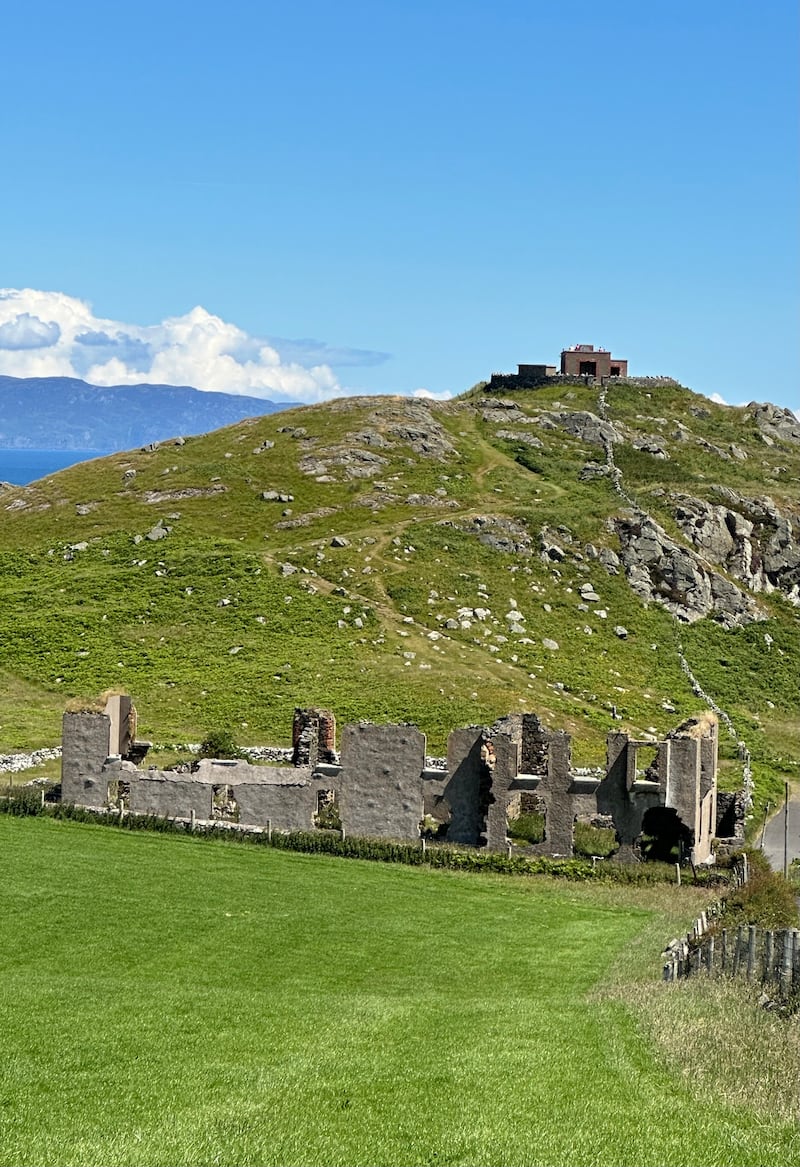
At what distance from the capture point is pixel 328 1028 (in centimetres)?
2434

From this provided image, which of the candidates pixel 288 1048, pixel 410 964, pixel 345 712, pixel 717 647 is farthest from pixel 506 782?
pixel 717 647

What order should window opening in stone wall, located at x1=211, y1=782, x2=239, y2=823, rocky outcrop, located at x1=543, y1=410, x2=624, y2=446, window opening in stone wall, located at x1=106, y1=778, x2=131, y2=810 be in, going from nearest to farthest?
window opening in stone wall, located at x1=211, y1=782, x2=239, y2=823 < window opening in stone wall, located at x1=106, y1=778, x2=131, y2=810 < rocky outcrop, located at x1=543, y1=410, x2=624, y2=446

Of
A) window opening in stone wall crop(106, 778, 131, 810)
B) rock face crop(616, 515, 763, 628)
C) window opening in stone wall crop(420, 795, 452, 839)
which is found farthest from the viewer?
rock face crop(616, 515, 763, 628)

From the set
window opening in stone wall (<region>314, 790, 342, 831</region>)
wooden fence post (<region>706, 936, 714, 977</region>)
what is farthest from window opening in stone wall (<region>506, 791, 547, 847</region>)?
wooden fence post (<region>706, 936, 714, 977</region>)

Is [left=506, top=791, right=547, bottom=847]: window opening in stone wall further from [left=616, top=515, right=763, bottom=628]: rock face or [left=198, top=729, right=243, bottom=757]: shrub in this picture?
[left=616, top=515, right=763, bottom=628]: rock face

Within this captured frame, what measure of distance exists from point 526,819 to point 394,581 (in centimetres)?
3863

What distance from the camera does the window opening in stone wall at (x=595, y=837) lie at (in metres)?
46.6

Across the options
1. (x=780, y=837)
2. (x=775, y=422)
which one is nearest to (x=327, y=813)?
(x=780, y=837)

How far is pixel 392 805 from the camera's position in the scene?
47750mm

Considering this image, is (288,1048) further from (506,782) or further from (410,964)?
(506,782)

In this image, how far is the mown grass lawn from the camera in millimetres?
18812

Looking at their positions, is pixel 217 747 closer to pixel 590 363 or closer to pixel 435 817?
pixel 435 817

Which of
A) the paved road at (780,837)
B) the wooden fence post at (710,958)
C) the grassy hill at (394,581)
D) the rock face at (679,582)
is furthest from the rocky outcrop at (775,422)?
the wooden fence post at (710,958)

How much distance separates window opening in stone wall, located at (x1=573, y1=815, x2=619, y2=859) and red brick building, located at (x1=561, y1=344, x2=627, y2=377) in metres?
93.4
